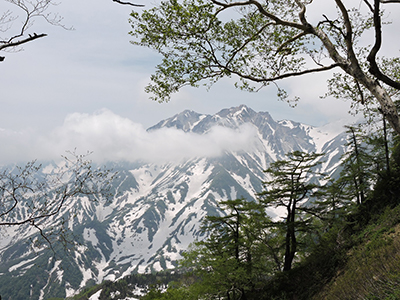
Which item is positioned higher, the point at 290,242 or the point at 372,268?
the point at 372,268

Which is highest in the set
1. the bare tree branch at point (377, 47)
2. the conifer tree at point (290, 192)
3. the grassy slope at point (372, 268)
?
the bare tree branch at point (377, 47)

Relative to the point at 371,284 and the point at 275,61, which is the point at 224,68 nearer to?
the point at 275,61

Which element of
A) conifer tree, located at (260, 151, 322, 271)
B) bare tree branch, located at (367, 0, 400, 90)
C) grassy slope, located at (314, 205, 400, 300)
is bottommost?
grassy slope, located at (314, 205, 400, 300)

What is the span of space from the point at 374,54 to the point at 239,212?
57.1 feet

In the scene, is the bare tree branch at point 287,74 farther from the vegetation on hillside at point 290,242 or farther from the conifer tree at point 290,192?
the conifer tree at point 290,192

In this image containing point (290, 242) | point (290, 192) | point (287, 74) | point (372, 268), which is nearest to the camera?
point (287, 74)

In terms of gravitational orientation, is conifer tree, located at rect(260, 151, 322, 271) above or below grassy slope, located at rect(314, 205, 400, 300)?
above

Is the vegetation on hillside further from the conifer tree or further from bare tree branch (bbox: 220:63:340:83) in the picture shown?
bare tree branch (bbox: 220:63:340:83)

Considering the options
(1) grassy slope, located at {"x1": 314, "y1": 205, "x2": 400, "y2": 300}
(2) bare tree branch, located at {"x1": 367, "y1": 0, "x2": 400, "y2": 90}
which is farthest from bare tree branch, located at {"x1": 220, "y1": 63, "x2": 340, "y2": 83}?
(1) grassy slope, located at {"x1": 314, "y1": 205, "x2": 400, "y2": 300}

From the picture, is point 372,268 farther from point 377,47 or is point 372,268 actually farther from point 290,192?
point 290,192

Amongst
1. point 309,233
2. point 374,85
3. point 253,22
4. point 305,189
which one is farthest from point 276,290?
point 253,22

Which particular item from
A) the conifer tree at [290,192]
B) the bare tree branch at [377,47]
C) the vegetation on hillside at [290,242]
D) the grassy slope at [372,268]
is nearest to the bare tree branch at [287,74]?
the bare tree branch at [377,47]

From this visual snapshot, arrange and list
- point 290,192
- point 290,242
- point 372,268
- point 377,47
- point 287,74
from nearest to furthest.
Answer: point 377,47
point 287,74
point 372,268
point 290,242
point 290,192

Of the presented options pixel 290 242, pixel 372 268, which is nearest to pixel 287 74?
pixel 372 268
